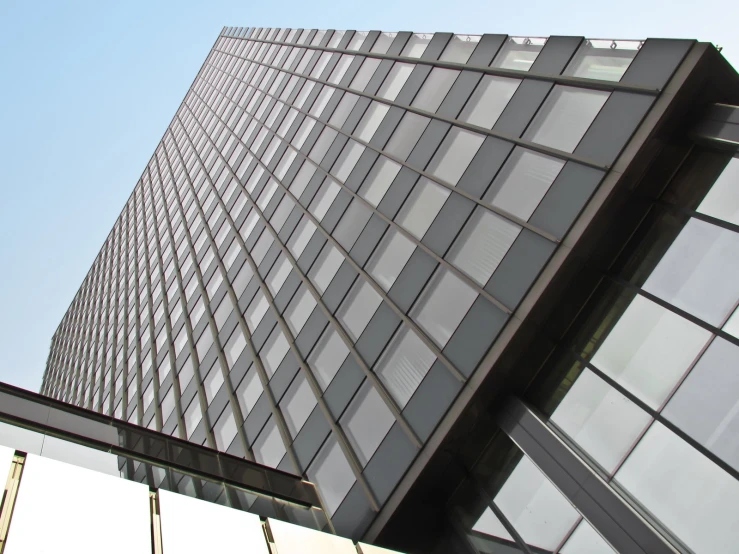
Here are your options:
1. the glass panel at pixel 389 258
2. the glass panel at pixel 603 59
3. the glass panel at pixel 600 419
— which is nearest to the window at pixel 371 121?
the glass panel at pixel 389 258

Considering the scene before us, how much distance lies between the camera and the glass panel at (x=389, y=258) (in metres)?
18.6

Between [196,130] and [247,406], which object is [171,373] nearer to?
[247,406]

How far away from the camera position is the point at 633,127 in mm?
13727

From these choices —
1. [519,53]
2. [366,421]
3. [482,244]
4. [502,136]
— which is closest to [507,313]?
[482,244]

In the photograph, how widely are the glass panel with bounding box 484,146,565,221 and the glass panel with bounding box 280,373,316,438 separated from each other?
317 inches

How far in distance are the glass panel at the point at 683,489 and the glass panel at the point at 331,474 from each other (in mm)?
7038

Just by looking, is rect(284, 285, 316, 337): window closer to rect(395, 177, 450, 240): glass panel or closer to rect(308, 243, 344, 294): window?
rect(308, 243, 344, 294): window

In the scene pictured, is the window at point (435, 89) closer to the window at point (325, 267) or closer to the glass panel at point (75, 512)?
the window at point (325, 267)

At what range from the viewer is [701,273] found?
11.7 metres

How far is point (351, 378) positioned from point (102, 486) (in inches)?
353

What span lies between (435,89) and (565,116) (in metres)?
7.26

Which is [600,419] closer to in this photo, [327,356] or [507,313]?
[507,313]

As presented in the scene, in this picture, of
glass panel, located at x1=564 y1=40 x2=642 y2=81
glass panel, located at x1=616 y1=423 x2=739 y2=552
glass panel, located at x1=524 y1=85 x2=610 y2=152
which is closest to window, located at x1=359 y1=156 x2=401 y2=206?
glass panel, located at x1=524 y1=85 x2=610 y2=152

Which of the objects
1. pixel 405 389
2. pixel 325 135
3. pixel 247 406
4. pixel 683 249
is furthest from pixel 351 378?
pixel 325 135
